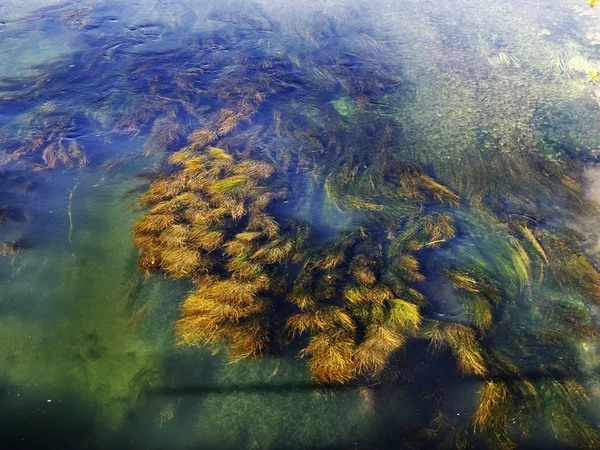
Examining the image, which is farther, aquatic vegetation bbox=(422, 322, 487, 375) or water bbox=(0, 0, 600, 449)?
aquatic vegetation bbox=(422, 322, 487, 375)

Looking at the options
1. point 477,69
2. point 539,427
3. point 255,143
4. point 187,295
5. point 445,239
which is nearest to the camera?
point 539,427

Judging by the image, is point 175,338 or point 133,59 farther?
point 133,59

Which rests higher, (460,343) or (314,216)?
(460,343)

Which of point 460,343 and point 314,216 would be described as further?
point 314,216

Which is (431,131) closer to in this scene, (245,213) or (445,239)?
(445,239)

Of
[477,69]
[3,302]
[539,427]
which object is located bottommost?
[3,302]

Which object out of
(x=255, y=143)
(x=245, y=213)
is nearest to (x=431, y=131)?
(x=255, y=143)

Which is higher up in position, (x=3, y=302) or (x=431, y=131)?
(x=431, y=131)

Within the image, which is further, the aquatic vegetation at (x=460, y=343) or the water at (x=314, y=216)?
the aquatic vegetation at (x=460, y=343)
